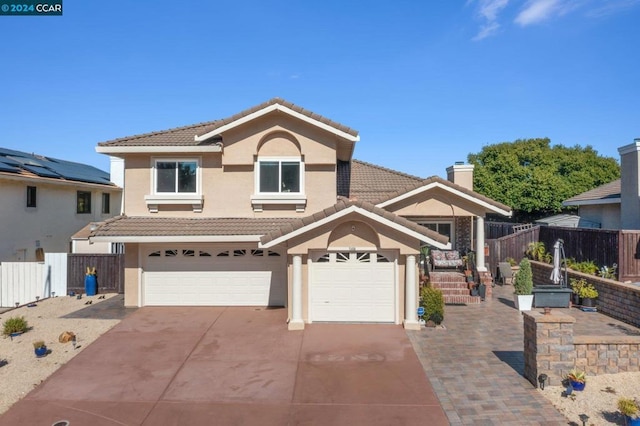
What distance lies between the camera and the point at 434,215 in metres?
16.5

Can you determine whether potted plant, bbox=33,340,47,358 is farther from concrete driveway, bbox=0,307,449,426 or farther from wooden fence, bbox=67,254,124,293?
wooden fence, bbox=67,254,124,293

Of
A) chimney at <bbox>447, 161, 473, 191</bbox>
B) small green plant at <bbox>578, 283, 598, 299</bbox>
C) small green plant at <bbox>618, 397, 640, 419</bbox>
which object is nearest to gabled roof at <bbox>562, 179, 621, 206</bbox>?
chimney at <bbox>447, 161, 473, 191</bbox>

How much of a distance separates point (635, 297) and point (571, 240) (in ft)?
19.2

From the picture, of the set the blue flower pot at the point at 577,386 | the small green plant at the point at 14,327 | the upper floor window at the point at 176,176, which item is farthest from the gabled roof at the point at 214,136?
the blue flower pot at the point at 577,386

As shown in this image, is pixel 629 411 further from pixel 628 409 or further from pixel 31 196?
pixel 31 196

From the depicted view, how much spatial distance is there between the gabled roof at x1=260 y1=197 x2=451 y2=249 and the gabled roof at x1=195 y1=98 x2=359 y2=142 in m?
3.48

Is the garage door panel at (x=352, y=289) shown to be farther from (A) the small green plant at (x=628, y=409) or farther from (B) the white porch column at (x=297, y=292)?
(A) the small green plant at (x=628, y=409)

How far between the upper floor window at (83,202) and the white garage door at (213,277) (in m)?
12.7

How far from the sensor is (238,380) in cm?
814

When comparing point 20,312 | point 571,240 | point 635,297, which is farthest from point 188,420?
point 571,240

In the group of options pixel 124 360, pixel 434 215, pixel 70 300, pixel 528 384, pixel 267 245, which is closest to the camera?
pixel 528 384

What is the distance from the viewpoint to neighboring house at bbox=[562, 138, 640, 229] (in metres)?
16.5

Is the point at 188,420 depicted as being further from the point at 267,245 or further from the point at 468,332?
the point at 468,332

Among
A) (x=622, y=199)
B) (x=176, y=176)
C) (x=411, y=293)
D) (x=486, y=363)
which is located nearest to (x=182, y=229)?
(x=176, y=176)
